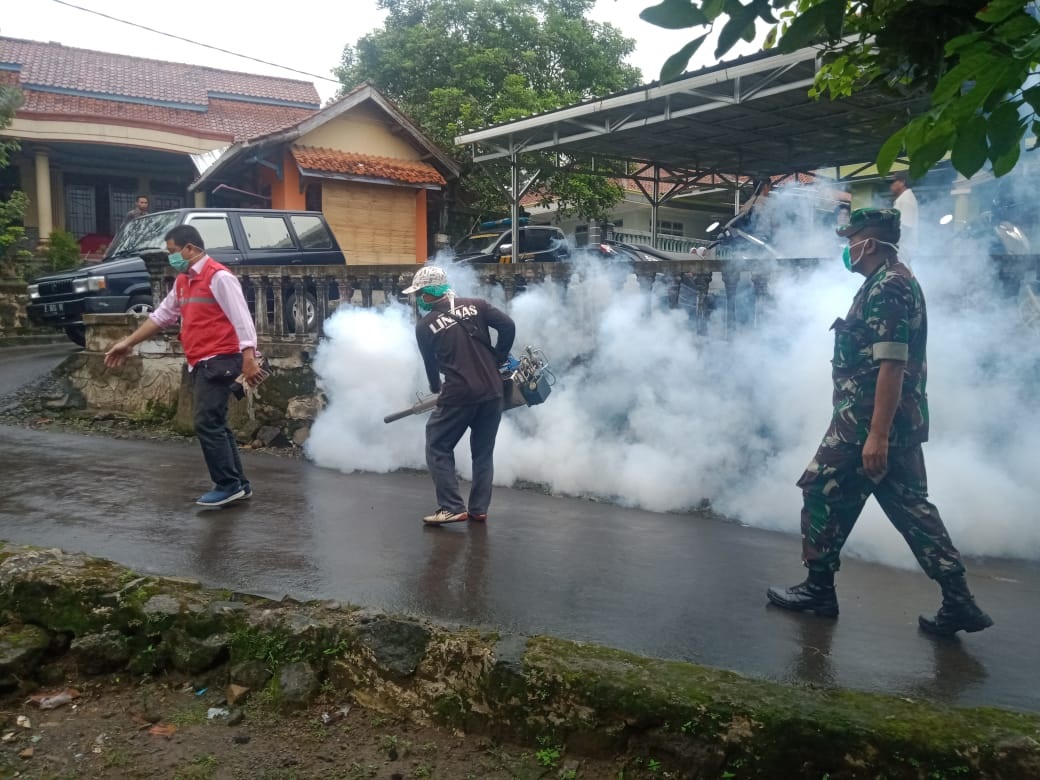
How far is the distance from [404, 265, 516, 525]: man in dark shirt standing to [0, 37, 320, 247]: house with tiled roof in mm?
16206

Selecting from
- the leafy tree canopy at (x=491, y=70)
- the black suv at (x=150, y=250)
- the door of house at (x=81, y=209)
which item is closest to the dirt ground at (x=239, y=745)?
the black suv at (x=150, y=250)

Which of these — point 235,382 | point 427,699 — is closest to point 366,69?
point 235,382

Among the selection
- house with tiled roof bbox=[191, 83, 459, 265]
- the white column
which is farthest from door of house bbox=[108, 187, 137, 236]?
house with tiled roof bbox=[191, 83, 459, 265]

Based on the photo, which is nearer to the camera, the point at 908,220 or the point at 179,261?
the point at 179,261

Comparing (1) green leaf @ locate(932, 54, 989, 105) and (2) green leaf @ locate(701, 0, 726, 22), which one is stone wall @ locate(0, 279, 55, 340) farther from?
(1) green leaf @ locate(932, 54, 989, 105)

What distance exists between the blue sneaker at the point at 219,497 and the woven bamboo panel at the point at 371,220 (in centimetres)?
1202

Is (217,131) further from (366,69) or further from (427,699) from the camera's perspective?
(427,699)

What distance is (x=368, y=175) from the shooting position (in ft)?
57.2

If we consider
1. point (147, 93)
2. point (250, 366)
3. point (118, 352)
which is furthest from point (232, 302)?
point (147, 93)

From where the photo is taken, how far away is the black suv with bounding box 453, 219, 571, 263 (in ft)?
42.5

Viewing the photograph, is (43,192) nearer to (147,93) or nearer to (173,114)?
(173,114)

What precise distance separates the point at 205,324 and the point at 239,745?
Result: 121 inches

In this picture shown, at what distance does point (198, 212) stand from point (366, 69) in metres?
13.6

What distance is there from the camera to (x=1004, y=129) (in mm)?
2221
